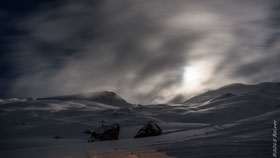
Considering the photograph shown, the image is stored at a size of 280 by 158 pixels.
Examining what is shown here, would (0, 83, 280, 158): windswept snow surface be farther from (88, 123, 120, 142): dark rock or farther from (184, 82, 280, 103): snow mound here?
(184, 82, 280, 103): snow mound

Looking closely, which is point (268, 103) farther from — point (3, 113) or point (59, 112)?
point (3, 113)

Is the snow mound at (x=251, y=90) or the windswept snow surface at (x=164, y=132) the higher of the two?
the snow mound at (x=251, y=90)

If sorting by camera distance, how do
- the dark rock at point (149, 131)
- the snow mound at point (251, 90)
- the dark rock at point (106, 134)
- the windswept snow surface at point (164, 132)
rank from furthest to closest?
1. the snow mound at point (251, 90)
2. the dark rock at point (106, 134)
3. the dark rock at point (149, 131)
4. the windswept snow surface at point (164, 132)

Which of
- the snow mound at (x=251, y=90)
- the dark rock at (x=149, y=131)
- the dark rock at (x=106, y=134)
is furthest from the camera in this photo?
the snow mound at (x=251, y=90)

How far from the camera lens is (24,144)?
1459 cm

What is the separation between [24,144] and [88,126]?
6.60 m

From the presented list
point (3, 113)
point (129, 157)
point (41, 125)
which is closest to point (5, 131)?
point (41, 125)

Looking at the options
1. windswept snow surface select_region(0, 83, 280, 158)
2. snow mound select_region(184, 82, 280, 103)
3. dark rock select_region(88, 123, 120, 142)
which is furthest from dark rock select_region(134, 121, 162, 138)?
snow mound select_region(184, 82, 280, 103)

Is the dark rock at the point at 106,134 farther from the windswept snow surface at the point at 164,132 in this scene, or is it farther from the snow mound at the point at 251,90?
the snow mound at the point at 251,90

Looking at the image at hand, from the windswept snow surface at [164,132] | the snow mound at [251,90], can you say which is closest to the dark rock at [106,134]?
the windswept snow surface at [164,132]

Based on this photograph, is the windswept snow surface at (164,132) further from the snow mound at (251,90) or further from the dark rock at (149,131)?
the snow mound at (251,90)

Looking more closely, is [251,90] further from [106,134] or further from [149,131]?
[106,134]

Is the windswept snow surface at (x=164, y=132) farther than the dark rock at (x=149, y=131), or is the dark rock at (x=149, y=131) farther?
the dark rock at (x=149, y=131)

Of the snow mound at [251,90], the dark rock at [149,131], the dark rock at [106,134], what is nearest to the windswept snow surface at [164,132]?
the dark rock at [149,131]
